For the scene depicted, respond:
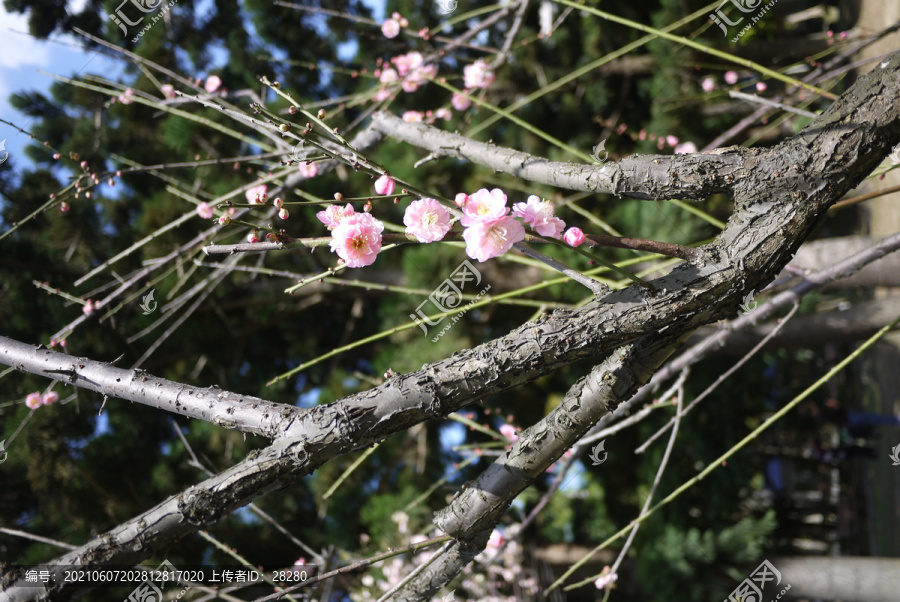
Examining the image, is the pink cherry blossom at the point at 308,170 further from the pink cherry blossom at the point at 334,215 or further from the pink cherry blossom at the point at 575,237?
the pink cherry blossom at the point at 575,237

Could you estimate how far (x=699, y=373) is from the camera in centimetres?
296

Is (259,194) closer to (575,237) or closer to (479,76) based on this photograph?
(575,237)

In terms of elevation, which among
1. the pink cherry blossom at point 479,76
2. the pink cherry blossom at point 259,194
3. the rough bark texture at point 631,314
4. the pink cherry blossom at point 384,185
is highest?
the pink cherry blossom at point 479,76

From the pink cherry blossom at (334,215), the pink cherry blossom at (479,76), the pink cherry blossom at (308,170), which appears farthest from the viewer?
the pink cherry blossom at (479,76)

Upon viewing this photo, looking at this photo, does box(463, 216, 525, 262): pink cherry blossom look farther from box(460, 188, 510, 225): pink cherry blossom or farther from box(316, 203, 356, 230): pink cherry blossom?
box(316, 203, 356, 230): pink cherry blossom

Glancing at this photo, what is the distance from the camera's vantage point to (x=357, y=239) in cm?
87

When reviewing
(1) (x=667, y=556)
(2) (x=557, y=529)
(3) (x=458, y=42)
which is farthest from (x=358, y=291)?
(2) (x=557, y=529)

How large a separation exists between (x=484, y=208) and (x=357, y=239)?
213 millimetres

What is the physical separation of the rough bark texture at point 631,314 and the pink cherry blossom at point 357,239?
22 centimetres

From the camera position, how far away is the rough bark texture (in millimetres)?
831

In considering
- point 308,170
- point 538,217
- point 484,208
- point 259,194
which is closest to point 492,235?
point 484,208

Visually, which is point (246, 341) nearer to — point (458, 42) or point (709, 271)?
point (458, 42)

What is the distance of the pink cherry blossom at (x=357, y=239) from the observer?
2.78ft

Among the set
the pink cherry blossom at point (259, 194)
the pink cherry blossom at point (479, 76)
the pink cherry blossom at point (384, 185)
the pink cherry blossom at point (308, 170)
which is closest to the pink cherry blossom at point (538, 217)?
the pink cherry blossom at point (384, 185)
